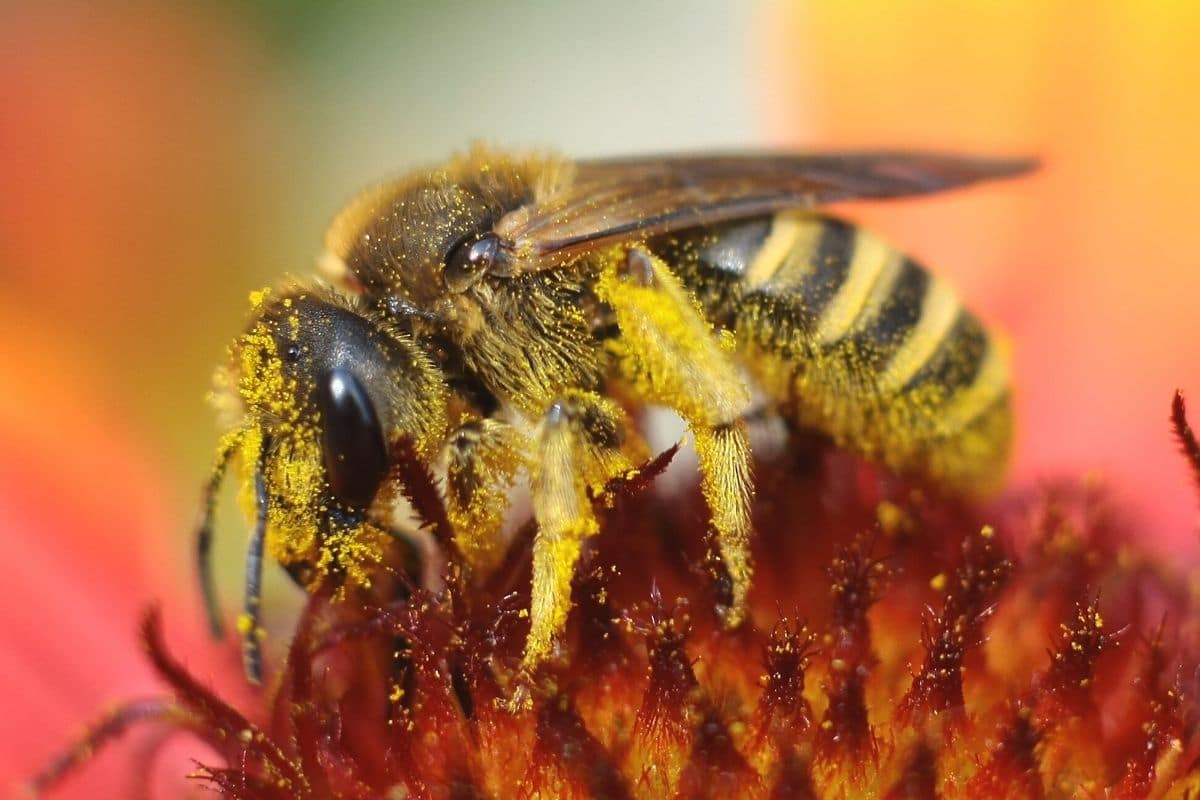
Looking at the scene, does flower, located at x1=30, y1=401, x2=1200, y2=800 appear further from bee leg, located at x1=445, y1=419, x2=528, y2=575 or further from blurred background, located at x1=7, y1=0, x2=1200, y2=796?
blurred background, located at x1=7, y1=0, x2=1200, y2=796

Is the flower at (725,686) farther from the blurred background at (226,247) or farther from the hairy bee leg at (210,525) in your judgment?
the blurred background at (226,247)

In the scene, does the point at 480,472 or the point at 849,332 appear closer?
the point at 480,472

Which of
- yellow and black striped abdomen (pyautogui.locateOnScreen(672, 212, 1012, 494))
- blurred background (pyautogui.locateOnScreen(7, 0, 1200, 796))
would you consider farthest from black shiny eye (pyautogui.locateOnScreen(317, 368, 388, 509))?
blurred background (pyautogui.locateOnScreen(7, 0, 1200, 796))

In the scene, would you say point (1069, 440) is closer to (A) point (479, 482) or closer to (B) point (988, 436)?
(B) point (988, 436)

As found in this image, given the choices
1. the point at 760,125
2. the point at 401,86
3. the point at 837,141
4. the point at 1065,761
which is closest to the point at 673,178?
the point at 1065,761

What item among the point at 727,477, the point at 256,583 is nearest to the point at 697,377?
the point at 727,477

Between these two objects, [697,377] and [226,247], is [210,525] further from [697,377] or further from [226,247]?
[226,247]

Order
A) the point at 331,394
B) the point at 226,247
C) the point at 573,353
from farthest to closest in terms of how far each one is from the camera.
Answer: the point at 226,247, the point at 573,353, the point at 331,394
